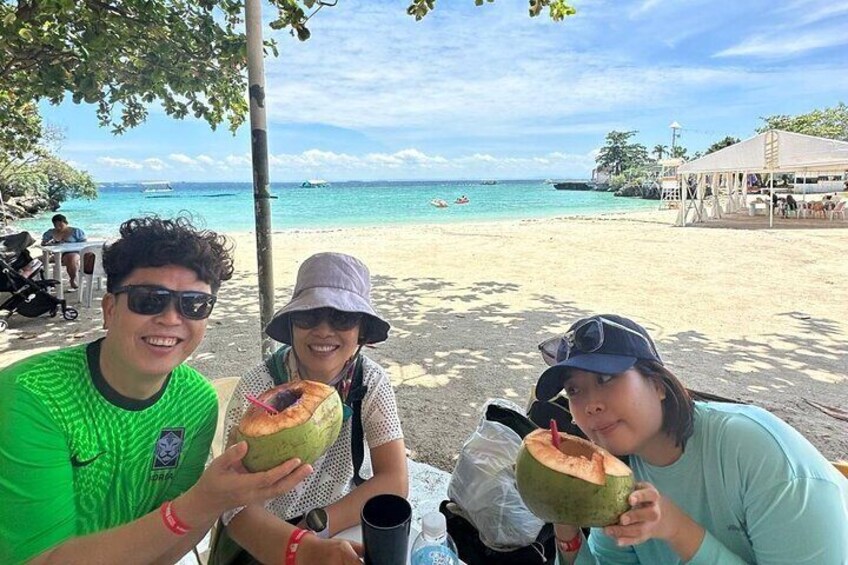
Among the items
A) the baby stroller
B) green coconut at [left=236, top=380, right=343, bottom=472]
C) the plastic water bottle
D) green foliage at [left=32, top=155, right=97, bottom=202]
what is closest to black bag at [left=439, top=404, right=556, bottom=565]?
the plastic water bottle

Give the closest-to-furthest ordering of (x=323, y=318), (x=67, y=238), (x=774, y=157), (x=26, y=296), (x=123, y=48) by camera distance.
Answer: (x=323, y=318) → (x=123, y=48) → (x=26, y=296) → (x=67, y=238) → (x=774, y=157)

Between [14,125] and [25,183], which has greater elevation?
[25,183]

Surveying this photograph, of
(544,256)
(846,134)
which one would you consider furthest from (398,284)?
(846,134)

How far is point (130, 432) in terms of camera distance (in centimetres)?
148

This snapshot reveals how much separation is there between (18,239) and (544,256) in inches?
459

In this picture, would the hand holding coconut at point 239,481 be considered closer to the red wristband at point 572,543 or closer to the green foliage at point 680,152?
the red wristband at point 572,543

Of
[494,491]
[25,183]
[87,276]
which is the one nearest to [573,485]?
[494,491]

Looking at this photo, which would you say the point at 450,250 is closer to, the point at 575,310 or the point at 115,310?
the point at 575,310

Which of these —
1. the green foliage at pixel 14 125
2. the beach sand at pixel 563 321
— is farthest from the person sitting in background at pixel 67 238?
the beach sand at pixel 563 321

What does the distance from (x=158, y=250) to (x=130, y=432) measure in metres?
0.56

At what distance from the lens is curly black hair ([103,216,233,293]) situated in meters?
1.54

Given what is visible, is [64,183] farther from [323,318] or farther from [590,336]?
[590,336]

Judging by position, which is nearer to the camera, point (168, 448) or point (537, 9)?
point (168, 448)

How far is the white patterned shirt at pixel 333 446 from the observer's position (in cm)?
189
